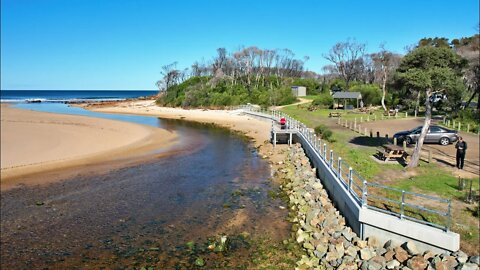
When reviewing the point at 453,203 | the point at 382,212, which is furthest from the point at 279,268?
the point at 453,203

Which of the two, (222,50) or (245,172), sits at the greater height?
(222,50)

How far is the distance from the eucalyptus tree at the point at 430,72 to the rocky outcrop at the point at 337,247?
5.44m

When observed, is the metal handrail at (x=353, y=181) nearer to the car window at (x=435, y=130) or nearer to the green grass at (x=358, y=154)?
the green grass at (x=358, y=154)

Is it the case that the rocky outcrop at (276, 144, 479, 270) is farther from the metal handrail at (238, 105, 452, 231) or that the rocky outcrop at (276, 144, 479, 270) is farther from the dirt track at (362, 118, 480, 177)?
the dirt track at (362, 118, 480, 177)

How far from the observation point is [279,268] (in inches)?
435

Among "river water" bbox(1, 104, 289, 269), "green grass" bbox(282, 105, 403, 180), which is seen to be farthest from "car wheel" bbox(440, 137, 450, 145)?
"river water" bbox(1, 104, 289, 269)

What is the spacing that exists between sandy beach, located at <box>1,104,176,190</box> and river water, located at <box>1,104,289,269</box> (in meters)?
4.28

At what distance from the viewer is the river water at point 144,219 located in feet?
39.6

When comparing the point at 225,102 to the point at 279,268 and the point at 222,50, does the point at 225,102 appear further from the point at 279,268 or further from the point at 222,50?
the point at 279,268

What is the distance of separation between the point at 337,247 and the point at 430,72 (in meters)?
9.31

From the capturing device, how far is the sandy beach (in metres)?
24.9

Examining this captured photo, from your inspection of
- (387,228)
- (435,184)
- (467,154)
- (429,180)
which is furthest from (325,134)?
(387,228)

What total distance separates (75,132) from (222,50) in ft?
235

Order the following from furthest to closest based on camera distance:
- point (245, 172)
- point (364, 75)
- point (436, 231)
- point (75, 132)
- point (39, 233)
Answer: point (364, 75)
point (75, 132)
point (245, 172)
point (39, 233)
point (436, 231)
